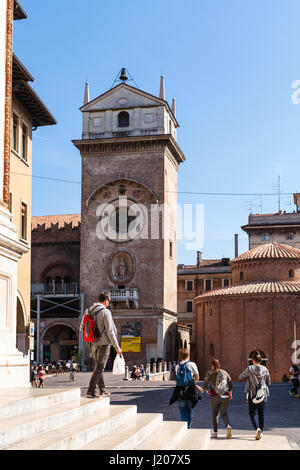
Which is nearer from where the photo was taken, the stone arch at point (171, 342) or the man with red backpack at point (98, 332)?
the man with red backpack at point (98, 332)

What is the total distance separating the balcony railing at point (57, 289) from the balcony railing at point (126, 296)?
3897mm

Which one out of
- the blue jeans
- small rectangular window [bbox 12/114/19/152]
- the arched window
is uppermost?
the arched window

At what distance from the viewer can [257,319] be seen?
49062mm

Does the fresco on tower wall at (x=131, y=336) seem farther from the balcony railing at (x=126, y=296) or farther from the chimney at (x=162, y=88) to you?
the chimney at (x=162, y=88)

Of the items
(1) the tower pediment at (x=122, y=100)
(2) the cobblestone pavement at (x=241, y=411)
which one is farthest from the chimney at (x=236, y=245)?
(2) the cobblestone pavement at (x=241, y=411)

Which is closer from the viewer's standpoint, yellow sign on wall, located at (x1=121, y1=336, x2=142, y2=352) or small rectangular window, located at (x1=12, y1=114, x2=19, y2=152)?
small rectangular window, located at (x1=12, y1=114, x2=19, y2=152)

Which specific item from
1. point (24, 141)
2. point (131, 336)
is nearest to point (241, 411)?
point (24, 141)

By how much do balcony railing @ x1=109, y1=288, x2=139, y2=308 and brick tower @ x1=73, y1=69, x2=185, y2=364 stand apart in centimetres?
8

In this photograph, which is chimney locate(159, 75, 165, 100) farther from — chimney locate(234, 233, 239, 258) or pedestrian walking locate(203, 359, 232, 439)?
pedestrian walking locate(203, 359, 232, 439)

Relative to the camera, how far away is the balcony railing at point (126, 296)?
163 feet

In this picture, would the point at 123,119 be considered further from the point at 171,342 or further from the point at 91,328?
the point at 91,328

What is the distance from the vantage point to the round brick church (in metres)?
48.2

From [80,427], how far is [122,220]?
44.6 metres

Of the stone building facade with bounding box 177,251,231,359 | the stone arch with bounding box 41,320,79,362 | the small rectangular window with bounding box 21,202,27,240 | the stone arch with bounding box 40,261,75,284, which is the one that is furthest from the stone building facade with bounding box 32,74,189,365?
the small rectangular window with bounding box 21,202,27,240
